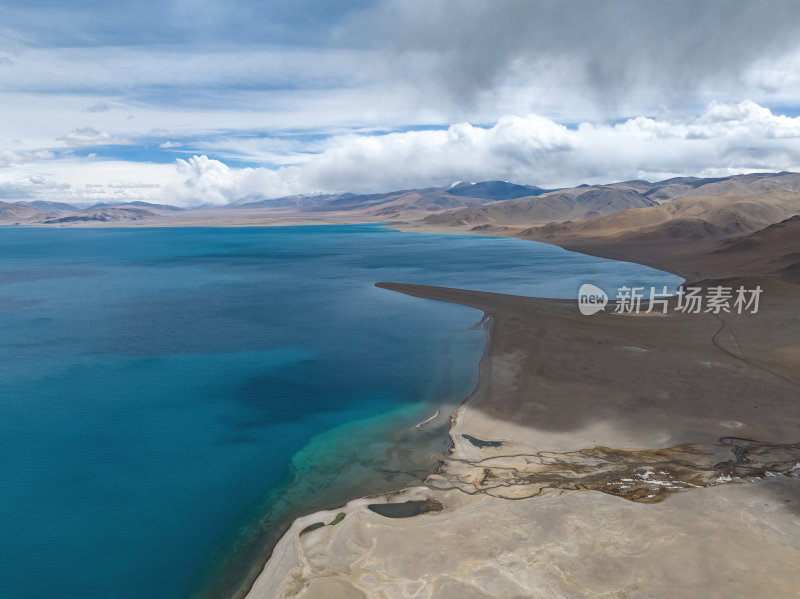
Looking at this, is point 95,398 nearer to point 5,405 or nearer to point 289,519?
point 5,405

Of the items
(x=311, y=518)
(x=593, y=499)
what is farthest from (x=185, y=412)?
(x=593, y=499)

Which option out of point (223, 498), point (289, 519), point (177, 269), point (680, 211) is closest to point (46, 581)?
point (223, 498)

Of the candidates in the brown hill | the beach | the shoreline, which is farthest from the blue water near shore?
the brown hill

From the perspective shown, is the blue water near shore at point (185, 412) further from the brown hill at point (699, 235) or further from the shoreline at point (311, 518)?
the brown hill at point (699, 235)

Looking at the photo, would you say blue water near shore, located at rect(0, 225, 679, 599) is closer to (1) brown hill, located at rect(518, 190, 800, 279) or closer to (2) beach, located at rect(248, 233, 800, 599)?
(2) beach, located at rect(248, 233, 800, 599)

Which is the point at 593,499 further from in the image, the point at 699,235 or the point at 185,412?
the point at 699,235

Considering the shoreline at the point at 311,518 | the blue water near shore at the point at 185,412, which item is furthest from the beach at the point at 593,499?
the blue water near shore at the point at 185,412

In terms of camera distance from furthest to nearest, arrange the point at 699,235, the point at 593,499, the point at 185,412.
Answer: the point at 699,235 → the point at 185,412 → the point at 593,499
